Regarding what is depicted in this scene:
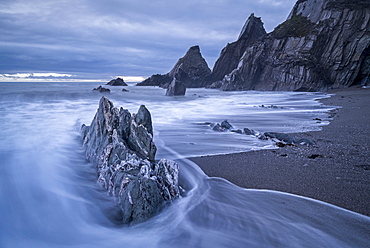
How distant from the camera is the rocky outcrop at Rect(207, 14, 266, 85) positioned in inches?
2438

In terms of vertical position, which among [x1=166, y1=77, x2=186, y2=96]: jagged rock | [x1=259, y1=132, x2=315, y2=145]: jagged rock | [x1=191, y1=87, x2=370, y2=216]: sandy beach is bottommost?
[x1=191, y1=87, x2=370, y2=216]: sandy beach

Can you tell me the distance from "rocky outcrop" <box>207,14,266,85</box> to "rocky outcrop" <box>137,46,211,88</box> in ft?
18.2

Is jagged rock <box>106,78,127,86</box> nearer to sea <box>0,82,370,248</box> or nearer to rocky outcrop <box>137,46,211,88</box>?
rocky outcrop <box>137,46,211,88</box>

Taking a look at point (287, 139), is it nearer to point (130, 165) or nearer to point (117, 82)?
point (130, 165)

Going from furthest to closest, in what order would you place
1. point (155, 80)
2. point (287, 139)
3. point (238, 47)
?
1. point (155, 80)
2. point (238, 47)
3. point (287, 139)

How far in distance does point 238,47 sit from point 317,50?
97.0 ft

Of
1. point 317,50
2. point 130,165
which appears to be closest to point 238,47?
point 317,50

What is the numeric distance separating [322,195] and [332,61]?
38.9m

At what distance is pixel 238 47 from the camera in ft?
208

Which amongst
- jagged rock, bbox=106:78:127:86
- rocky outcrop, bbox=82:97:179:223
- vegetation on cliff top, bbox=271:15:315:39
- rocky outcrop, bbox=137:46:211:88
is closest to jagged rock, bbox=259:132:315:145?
rocky outcrop, bbox=82:97:179:223

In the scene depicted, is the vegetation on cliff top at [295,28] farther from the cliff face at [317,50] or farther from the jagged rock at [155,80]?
the jagged rock at [155,80]

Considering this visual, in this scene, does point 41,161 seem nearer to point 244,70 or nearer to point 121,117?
point 121,117

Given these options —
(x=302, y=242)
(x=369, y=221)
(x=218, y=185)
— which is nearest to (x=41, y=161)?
(x=218, y=185)

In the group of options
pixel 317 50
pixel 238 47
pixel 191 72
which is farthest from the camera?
pixel 191 72
